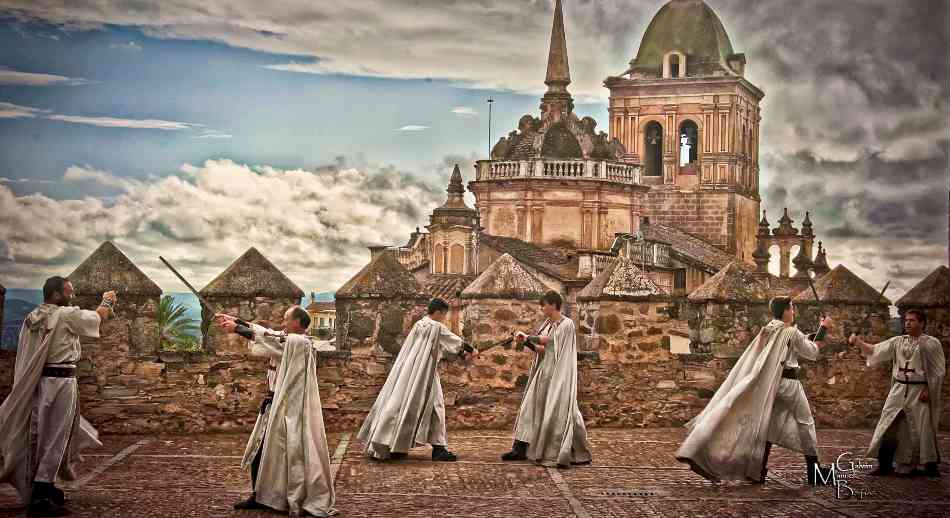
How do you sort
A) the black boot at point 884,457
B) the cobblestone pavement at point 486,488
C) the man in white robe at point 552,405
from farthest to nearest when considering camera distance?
1. the man in white robe at point 552,405
2. the black boot at point 884,457
3. the cobblestone pavement at point 486,488

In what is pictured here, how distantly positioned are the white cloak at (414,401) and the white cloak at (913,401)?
4000mm

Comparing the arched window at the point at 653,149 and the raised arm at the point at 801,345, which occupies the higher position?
the arched window at the point at 653,149

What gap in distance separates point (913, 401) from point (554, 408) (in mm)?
3259

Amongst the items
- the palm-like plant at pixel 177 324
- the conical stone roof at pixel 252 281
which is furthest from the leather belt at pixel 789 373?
the palm-like plant at pixel 177 324

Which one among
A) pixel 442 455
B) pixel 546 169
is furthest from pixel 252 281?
pixel 546 169

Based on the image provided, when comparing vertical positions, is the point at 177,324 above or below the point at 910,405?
above

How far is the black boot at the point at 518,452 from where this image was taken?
1566 cm

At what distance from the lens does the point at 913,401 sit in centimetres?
1517

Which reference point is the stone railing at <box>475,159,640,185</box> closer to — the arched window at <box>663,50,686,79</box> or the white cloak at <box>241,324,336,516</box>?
the arched window at <box>663,50,686,79</box>

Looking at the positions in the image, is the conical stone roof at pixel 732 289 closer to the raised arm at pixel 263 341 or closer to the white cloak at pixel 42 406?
the raised arm at pixel 263 341

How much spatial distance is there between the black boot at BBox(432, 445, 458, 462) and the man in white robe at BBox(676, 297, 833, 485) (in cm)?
238

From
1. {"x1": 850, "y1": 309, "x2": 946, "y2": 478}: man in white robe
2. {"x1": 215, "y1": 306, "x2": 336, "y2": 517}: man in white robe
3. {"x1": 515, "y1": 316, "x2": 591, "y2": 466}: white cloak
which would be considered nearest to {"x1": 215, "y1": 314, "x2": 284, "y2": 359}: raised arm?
{"x1": 215, "y1": 306, "x2": 336, "y2": 517}: man in white robe

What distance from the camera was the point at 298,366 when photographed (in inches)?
500

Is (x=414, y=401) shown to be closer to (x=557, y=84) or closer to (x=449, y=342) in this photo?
(x=449, y=342)
